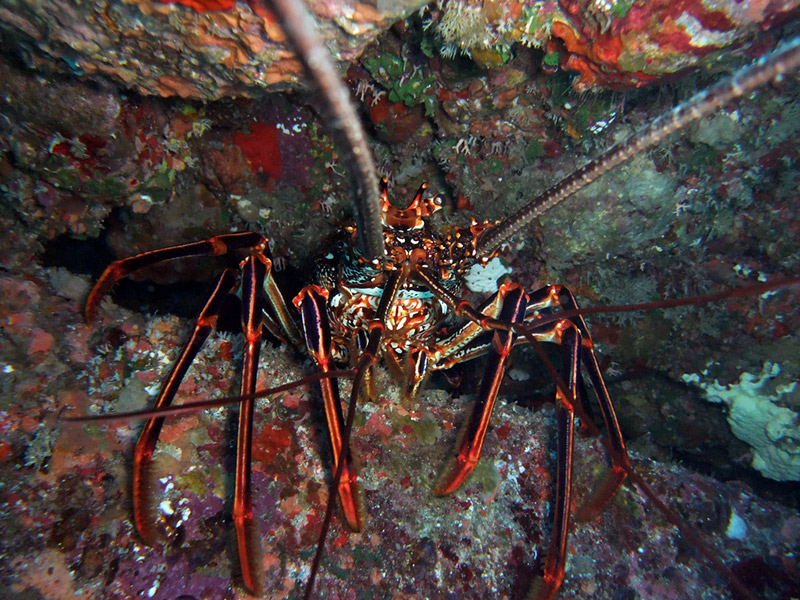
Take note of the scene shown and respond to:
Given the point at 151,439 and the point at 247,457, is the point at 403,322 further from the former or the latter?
the point at 151,439

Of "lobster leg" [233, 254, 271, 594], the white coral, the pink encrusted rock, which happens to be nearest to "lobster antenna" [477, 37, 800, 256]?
the pink encrusted rock

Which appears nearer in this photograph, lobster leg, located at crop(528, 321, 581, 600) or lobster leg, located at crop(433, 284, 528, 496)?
lobster leg, located at crop(528, 321, 581, 600)

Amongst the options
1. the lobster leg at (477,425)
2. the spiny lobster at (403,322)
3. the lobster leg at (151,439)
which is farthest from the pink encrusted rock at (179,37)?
the lobster leg at (477,425)

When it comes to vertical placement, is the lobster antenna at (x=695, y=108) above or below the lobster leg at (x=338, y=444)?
above

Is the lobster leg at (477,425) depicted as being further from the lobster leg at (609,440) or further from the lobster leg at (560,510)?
the lobster leg at (609,440)

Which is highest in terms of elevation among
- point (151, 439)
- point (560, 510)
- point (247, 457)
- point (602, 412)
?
point (151, 439)

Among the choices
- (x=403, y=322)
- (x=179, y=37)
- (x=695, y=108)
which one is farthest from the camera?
(x=403, y=322)

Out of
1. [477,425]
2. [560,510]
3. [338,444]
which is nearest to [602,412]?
[560,510]

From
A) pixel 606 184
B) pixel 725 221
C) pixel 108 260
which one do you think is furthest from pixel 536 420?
pixel 108 260

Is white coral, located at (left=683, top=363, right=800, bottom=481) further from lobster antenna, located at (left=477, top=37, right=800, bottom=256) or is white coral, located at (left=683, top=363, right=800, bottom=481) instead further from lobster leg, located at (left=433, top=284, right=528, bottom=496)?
lobster antenna, located at (left=477, top=37, right=800, bottom=256)
